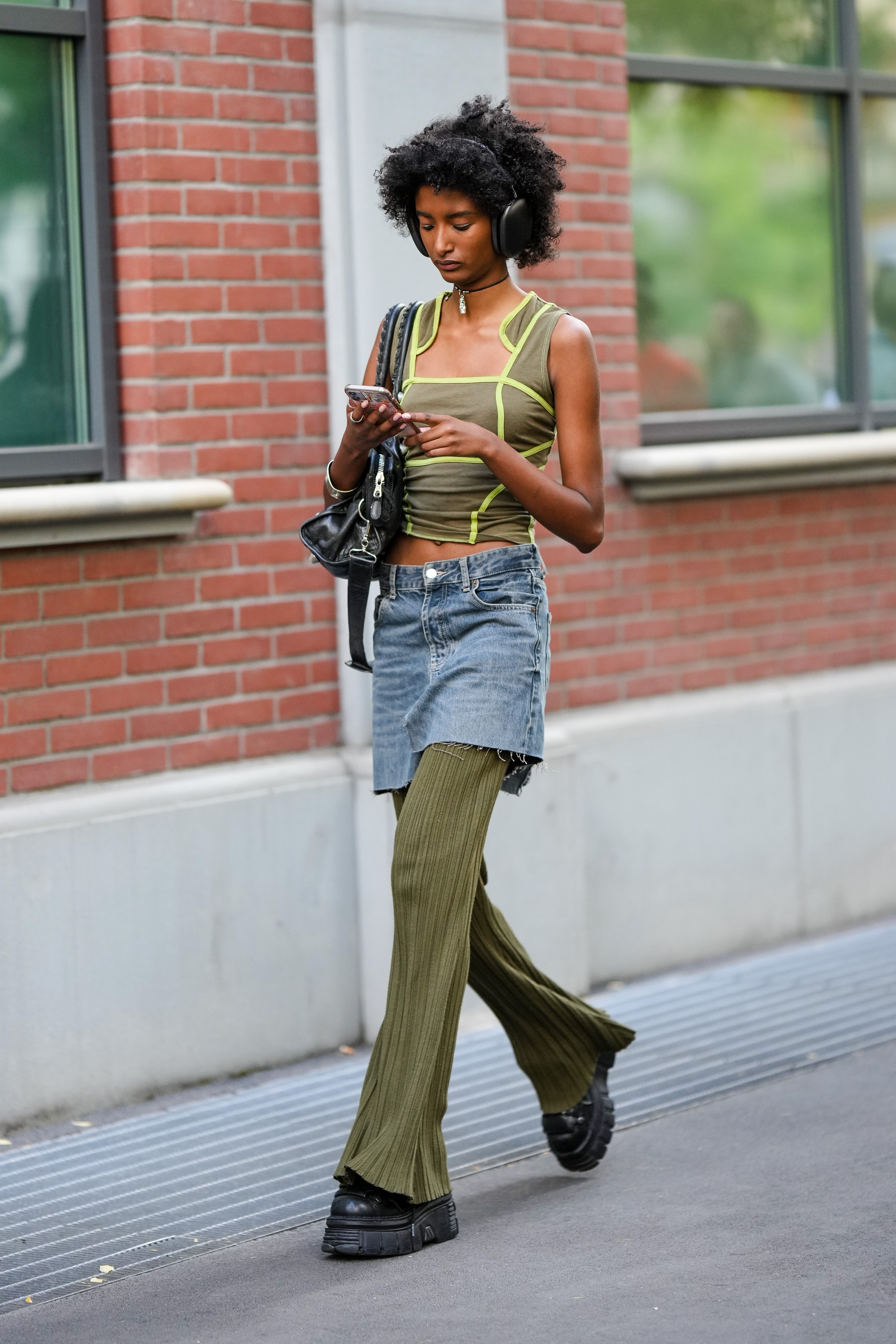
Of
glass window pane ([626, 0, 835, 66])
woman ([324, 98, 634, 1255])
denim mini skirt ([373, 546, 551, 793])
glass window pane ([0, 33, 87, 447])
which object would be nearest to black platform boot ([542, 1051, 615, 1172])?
woman ([324, 98, 634, 1255])

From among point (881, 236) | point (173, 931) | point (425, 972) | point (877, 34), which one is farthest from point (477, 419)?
point (877, 34)

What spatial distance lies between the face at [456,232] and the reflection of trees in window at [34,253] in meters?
1.51

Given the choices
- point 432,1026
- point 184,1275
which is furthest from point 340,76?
point 184,1275

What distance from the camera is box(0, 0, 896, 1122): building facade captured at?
16.4ft

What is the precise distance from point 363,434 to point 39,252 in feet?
5.59

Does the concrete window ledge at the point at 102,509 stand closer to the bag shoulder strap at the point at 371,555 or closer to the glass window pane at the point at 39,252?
the glass window pane at the point at 39,252

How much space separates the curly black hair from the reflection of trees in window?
134 centimetres

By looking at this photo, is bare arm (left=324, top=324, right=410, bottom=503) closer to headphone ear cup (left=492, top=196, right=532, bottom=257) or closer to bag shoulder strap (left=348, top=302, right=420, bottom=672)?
bag shoulder strap (left=348, top=302, right=420, bottom=672)

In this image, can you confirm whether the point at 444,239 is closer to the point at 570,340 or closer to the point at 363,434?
the point at 570,340

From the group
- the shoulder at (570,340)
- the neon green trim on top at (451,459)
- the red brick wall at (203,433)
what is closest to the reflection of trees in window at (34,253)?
the red brick wall at (203,433)

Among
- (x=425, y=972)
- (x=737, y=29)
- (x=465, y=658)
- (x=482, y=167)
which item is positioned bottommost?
(x=425, y=972)

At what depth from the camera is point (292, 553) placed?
546 cm

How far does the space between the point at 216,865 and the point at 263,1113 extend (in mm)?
679

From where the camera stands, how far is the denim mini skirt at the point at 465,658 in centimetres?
396
